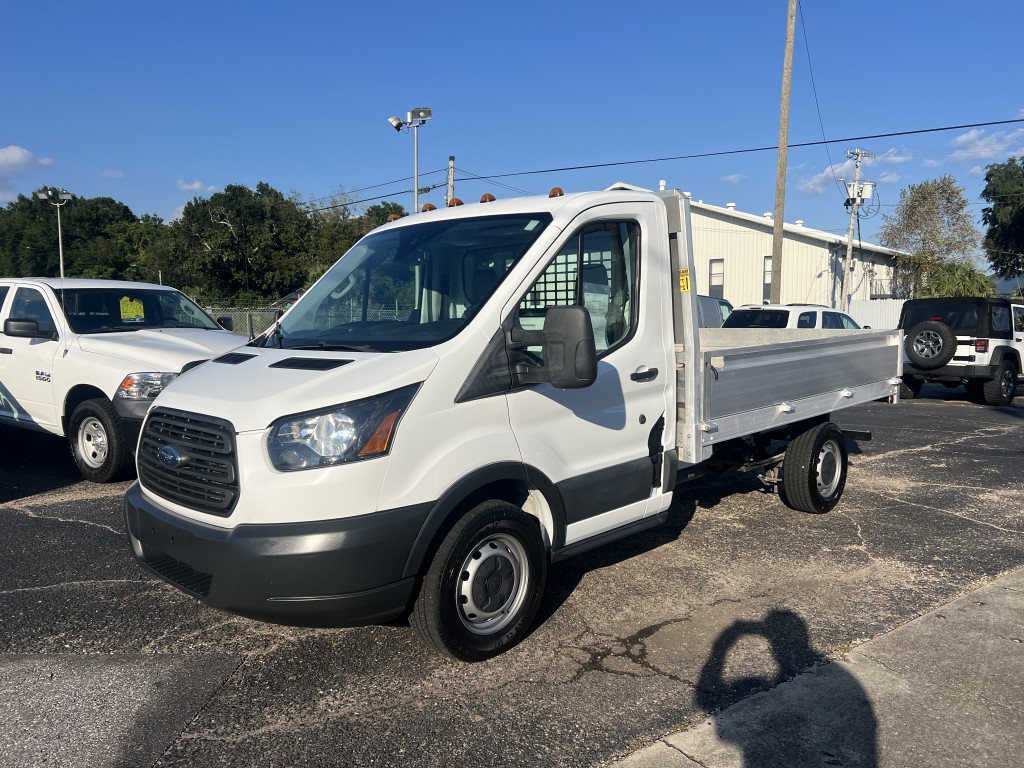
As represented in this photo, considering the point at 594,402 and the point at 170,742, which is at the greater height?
the point at 594,402

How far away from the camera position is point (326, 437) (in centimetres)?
329

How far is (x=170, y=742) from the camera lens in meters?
3.18

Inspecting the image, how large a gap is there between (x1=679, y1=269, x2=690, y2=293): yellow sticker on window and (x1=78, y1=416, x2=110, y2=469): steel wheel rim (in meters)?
5.30

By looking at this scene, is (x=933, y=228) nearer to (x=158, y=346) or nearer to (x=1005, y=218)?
(x=1005, y=218)

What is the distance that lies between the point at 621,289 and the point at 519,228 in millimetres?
707

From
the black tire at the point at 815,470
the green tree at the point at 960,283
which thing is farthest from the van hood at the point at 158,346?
the green tree at the point at 960,283

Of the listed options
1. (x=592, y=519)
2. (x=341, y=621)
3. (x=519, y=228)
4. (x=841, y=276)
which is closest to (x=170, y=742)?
(x=341, y=621)

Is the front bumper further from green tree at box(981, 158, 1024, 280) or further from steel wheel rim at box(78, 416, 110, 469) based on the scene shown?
green tree at box(981, 158, 1024, 280)

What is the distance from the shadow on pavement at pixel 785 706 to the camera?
123 inches

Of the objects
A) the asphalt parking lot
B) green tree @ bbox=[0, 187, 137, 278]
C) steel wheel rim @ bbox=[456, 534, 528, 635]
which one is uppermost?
green tree @ bbox=[0, 187, 137, 278]

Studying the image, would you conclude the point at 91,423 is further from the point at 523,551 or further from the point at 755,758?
the point at 755,758

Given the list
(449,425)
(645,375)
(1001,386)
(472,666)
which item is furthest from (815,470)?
(1001,386)

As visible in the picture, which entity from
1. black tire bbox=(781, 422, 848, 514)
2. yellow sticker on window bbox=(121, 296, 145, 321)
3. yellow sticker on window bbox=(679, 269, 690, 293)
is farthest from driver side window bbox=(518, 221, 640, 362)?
yellow sticker on window bbox=(121, 296, 145, 321)

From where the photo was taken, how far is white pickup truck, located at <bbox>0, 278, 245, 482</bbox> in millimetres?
6902
